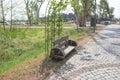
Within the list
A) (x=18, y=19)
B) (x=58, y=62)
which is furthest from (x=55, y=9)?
(x=18, y=19)

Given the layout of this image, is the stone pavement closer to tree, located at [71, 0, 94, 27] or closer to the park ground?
the park ground

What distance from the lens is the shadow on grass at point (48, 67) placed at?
24.0 ft

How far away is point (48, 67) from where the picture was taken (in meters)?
8.38

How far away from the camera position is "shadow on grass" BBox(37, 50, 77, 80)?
7313 mm

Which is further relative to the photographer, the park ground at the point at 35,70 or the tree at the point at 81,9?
the tree at the point at 81,9

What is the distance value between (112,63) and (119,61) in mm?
562

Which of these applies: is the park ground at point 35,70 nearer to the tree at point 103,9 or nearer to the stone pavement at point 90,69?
the stone pavement at point 90,69

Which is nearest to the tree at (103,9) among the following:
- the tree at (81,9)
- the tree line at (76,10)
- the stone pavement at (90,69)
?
the tree line at (76,10)

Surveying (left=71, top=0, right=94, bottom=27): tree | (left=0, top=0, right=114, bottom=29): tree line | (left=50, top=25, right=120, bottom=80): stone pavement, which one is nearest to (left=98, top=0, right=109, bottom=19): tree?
(left=0, top=0, right=114, bottom=29): tree line

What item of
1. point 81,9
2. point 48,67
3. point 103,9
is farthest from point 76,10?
point 103,9

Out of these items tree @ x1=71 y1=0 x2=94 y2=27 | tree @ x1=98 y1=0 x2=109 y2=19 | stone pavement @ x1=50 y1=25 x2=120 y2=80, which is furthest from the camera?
tree @ x1=98 y1=0 x2=109 y2=19

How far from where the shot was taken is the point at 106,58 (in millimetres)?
10219

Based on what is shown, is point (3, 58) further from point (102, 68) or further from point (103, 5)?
point (103, 5)

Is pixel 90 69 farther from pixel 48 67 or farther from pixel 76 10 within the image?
pixel 76 10
